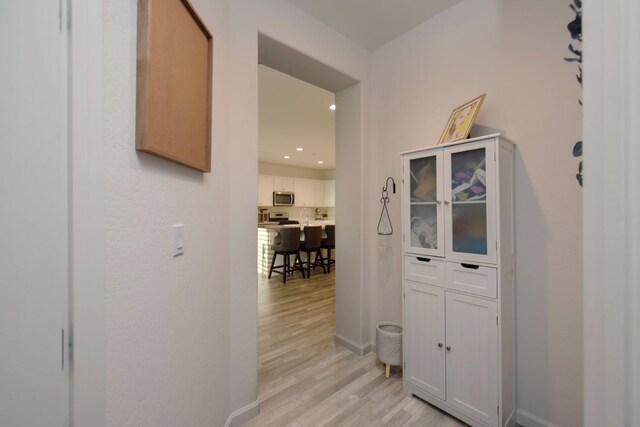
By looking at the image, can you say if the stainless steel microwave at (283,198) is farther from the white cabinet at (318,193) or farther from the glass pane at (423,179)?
the glass pane at (423,179)

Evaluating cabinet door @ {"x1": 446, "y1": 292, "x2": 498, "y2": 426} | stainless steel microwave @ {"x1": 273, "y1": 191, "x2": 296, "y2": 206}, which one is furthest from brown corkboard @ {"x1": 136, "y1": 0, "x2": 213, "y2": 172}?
stainless steel microwave @ {"x1": 273, "y1": 191, "x2": 296, "y2": 206}

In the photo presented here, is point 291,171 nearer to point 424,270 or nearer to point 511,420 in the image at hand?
point 424,270

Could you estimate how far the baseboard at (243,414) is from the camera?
1607 millimetres

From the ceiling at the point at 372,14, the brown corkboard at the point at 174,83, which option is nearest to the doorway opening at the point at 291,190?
the ceiling at the point at 372,14

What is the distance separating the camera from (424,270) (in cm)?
183

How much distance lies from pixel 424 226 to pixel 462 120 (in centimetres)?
75

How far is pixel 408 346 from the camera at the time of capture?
1.91 meters

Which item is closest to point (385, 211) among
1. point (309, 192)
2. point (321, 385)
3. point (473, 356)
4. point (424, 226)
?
point (424, 226)

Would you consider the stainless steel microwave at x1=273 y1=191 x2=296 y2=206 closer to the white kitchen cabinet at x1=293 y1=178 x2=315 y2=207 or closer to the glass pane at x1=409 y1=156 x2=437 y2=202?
the white kitchen cabinet at x1=293 y1=178 x2=315 y2=207

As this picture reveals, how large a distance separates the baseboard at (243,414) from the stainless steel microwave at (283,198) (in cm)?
578

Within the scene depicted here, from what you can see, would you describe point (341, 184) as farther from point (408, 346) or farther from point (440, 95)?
point (408, 346)

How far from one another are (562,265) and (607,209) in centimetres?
147

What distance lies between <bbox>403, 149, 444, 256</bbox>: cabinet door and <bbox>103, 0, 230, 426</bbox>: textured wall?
1.29 meters

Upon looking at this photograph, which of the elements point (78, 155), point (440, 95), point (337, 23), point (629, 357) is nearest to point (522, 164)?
point (440, 95)
